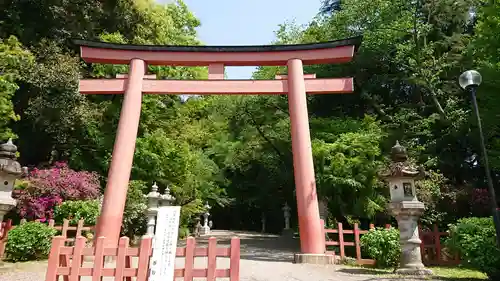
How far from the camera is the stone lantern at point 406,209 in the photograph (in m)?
7.48

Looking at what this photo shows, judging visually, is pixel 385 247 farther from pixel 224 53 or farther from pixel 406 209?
pixel 224 53

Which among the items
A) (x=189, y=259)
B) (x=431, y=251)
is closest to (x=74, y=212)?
(x=189, y=259)

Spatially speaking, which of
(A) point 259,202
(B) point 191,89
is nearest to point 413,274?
(B) point 191,89

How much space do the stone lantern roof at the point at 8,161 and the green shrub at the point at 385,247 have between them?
28.2 feet

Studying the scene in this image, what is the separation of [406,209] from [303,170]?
2754 mm

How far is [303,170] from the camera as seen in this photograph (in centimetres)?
950

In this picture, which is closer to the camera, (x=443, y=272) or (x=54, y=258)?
(x=54, y=258)

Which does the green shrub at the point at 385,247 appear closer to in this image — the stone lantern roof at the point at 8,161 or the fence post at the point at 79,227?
the fence post at the point at 79,227

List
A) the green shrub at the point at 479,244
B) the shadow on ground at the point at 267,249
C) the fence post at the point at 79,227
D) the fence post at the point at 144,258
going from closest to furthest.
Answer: the fence post at the point at 144,258 → the green shrub at the point at 479,244 → the fence post at the point at 79,227 → the shadow on ground at the point at 267,249

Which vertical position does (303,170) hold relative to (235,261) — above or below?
above

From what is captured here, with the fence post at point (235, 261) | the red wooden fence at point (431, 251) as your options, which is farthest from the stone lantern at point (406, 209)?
the fence post at point (235, 261)

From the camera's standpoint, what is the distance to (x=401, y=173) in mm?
7961

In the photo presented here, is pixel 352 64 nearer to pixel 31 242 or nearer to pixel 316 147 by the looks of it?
pixel 316 147

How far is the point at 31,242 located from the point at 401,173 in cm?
911
